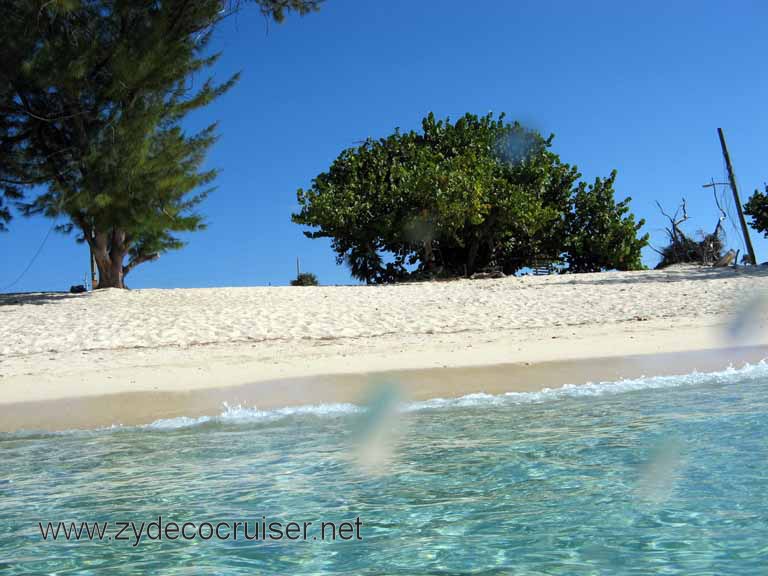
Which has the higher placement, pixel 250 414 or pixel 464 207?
pixel 464 207

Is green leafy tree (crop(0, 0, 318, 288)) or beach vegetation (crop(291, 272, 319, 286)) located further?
beach vegetation (crop(291, 272, 319, 286))

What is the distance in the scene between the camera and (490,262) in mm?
29766

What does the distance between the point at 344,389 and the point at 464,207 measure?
1754 centimetres

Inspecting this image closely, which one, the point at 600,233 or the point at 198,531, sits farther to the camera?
the point at 600,233

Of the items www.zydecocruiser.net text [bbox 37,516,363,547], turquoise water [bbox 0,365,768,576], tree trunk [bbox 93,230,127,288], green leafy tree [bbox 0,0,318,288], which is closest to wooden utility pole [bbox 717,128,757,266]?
green leafy tree [bbox 0,0,318,288]

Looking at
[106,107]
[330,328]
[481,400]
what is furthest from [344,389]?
[106,107]

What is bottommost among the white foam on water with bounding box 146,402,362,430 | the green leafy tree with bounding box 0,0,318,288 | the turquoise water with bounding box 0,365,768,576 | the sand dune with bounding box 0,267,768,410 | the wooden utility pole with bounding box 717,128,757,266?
the turquoise water with bounding box 0,365,768,576

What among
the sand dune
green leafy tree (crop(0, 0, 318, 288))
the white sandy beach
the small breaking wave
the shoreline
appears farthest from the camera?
green leafy tree (crop(0, 0, 318, 288))

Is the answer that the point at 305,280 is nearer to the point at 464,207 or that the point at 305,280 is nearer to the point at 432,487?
the point at 464,207

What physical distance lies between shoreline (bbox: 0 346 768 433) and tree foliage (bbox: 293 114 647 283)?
16186 mm

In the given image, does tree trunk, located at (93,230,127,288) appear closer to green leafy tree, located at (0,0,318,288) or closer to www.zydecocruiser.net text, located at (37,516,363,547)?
green leafy tree, located at (0,0,318,288)

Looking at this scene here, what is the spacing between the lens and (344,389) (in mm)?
8008

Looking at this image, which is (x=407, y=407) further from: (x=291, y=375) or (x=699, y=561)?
(x=699, y=561)

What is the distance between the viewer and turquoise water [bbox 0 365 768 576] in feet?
10.4
